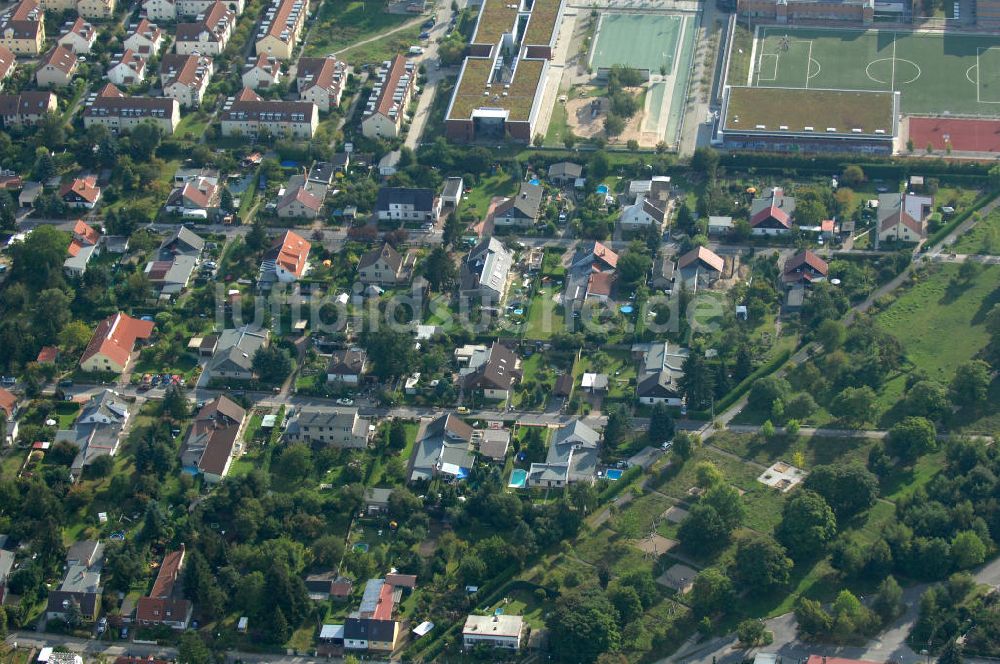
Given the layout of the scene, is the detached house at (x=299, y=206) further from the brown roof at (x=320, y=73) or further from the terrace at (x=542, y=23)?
the terrace at (x=542, y=23)

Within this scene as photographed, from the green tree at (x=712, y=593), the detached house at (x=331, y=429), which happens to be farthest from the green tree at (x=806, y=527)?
the detached house at (x=331, y=429)

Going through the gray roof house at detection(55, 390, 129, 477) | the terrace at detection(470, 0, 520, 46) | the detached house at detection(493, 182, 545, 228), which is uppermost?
the terrace at detection(470, 0, 520, 46)

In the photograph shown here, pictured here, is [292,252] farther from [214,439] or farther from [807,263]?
[807,263]

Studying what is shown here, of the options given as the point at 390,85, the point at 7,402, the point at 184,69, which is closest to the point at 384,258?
the point at 390,85

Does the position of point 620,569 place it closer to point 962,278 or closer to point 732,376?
point 732,376

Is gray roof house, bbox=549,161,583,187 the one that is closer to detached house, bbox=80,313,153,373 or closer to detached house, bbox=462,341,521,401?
detached house, bbox=462,341,521,401

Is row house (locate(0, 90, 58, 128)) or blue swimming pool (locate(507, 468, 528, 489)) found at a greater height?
row house (locate(0, 90, 58, 128))

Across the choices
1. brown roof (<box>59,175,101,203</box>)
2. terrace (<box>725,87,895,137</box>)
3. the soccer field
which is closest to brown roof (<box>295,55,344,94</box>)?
brown roof (<box>59,175,101,203</box>)
